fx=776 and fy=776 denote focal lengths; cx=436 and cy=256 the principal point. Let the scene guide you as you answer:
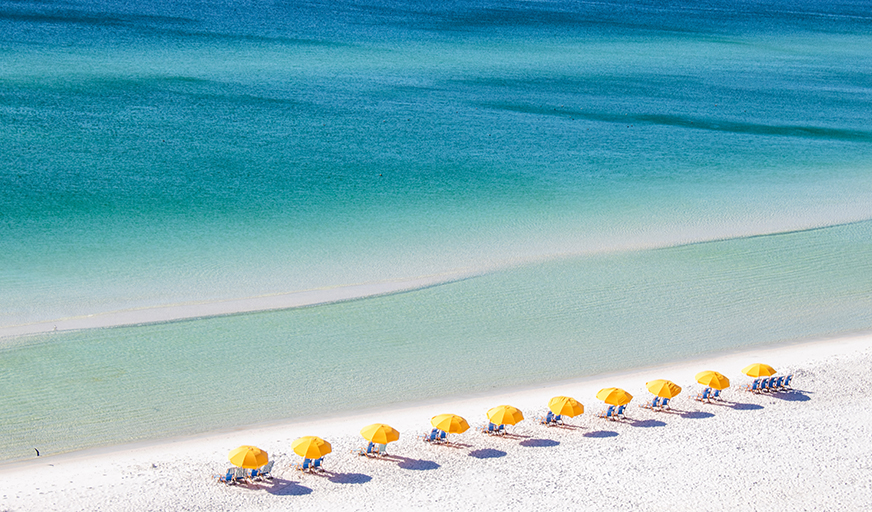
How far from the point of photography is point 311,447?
1221cm

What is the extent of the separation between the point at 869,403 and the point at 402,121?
23729mm

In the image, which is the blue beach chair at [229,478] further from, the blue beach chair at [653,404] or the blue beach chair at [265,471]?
the blue beach chair at [653,404]

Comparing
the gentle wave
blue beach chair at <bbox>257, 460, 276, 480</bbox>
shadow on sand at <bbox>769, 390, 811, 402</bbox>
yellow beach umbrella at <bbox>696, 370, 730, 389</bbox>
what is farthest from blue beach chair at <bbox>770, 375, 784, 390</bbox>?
the gentle wave

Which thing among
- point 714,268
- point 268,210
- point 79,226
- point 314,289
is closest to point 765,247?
point 714,268

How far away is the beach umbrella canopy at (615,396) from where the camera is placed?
14.0 metres

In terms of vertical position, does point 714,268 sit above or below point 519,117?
below

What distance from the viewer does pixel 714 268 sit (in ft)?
71.7

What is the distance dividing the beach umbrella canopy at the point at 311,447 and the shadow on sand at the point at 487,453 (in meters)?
2.46

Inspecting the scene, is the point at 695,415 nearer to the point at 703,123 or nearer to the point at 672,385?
Answer: the point at 672,385

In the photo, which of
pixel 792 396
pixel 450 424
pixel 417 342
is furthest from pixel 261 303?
pixel 792 396

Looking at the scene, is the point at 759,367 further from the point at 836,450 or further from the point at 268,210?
the point at 268,210

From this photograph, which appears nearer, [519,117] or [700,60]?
[519,117]

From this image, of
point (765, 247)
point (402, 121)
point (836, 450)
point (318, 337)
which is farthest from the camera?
point (402, 121)

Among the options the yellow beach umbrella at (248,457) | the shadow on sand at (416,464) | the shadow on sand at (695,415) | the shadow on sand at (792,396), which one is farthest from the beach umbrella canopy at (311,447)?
the shadow on sand at (792,396)
